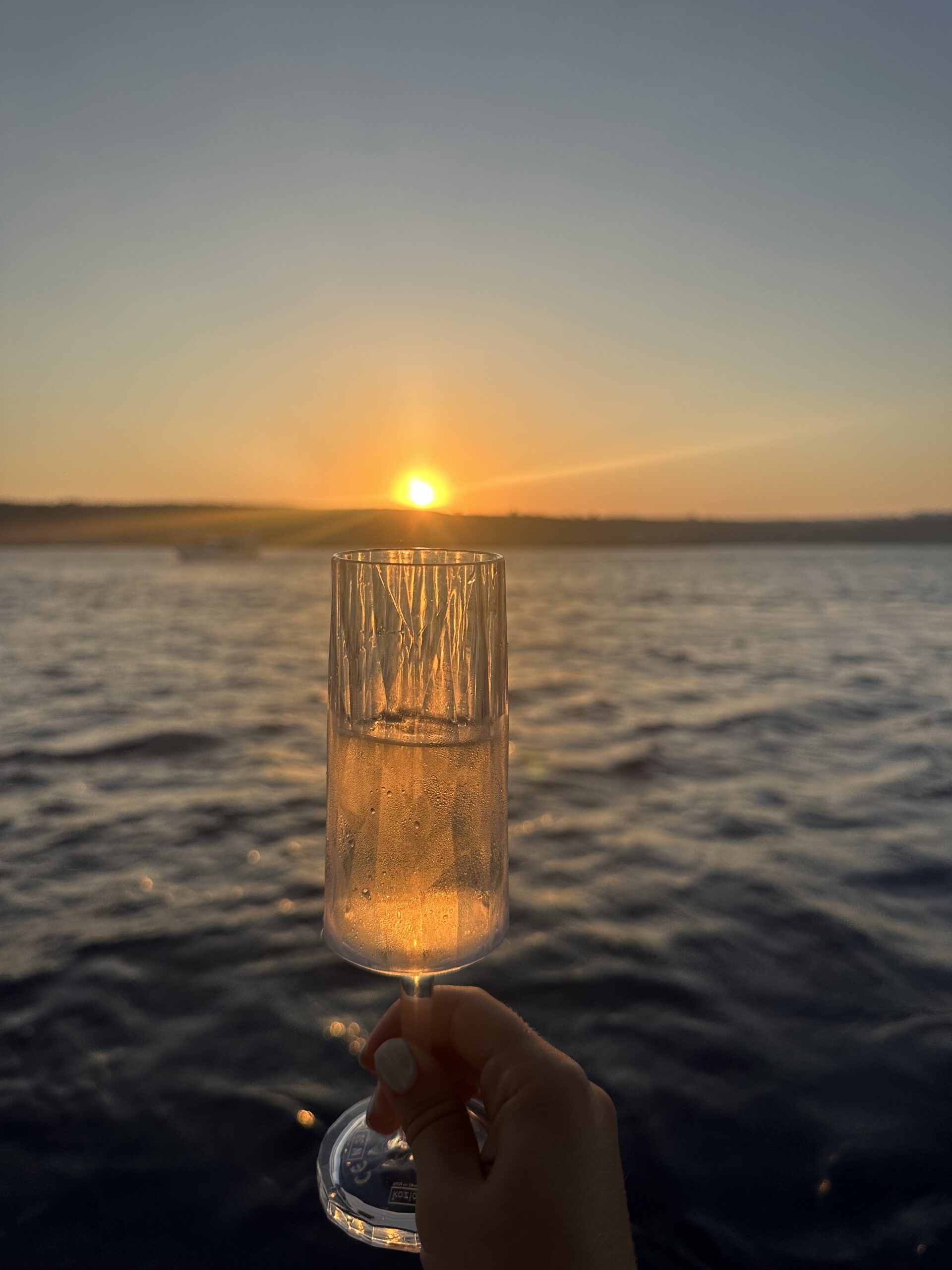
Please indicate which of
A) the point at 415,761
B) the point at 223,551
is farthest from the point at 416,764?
the point at 223,551

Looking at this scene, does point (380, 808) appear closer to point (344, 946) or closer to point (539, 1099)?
point (344, 946)

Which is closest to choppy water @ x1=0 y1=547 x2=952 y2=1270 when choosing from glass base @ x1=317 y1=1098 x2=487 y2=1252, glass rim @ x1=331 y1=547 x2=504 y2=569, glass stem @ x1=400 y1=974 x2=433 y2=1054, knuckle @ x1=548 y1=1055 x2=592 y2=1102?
glass base @ x1=317 y1=1098 x2=487 y2=1252

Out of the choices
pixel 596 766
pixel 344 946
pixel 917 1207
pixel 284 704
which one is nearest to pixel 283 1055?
pixel 344 946

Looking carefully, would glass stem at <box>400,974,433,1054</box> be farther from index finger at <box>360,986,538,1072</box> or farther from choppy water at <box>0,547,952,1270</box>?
choppy water at <box>0,547,952,1270</box>

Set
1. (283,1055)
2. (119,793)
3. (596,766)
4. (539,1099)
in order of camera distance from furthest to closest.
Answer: (596,766)
(119,793)
(283,1055)
(539,1099)

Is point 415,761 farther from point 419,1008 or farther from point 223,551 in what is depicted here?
point 223,551

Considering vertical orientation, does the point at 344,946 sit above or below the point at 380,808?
→ below
